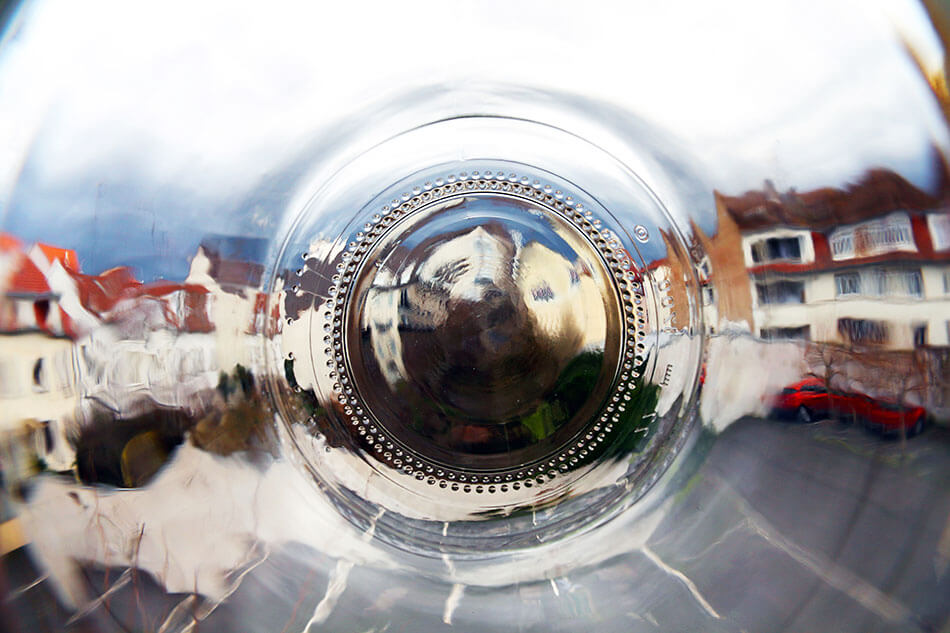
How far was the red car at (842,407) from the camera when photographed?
2.21 ft

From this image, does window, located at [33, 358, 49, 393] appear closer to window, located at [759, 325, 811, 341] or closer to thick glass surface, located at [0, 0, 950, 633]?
thick glass surface, located at [0, 0, 950, 633]

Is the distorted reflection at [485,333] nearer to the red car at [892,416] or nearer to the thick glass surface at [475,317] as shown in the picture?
the thick glass surface at [475,317]

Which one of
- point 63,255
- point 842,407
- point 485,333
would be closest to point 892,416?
point 842,407

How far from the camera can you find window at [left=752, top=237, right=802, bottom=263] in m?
0.69

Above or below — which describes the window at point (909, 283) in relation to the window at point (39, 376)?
above

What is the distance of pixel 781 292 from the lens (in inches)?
27.5

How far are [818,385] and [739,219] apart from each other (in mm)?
191

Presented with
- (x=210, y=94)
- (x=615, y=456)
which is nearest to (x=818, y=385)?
(x=615, y=456)

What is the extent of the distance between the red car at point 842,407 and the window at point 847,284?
94 millimetres

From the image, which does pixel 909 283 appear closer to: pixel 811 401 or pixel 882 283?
Answer: pixel 882 283

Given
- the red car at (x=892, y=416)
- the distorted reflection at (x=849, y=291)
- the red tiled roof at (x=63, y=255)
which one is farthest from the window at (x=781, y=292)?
the red tiled roof at (x=63, y=255)

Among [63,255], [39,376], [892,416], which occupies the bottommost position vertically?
[892,416]

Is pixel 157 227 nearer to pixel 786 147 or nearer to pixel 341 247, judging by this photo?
pixel 341 247

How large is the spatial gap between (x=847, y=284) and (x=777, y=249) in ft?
0.25
